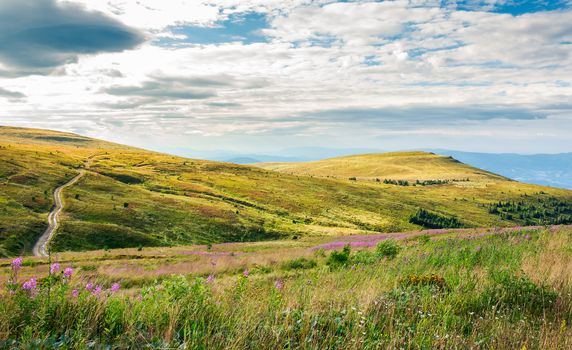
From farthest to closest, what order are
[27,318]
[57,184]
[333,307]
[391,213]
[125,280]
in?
[391,213], [57,184], [125,280], [333,307], [27,318]

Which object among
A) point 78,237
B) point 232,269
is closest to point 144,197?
point 78,237

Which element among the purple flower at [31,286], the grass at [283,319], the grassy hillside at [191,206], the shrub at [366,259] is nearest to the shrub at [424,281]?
the grass at [283,319]

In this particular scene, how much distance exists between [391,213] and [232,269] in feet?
398

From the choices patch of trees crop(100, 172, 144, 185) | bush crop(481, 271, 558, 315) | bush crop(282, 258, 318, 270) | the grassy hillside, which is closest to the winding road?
the grassy hillside

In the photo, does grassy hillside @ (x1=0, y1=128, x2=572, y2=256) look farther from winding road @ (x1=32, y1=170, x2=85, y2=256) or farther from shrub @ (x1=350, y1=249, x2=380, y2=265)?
shrub @ (x1=350, y1=249, x2=380, y2=265)

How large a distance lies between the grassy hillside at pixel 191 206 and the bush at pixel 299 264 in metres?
45.6

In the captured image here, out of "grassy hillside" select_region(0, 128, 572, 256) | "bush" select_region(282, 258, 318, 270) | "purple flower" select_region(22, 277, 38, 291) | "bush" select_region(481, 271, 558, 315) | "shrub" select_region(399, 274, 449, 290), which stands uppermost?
"purple flower" select_region(22, 277, 38, 291)

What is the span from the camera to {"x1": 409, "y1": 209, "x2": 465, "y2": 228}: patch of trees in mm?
131375

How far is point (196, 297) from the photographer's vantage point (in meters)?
5.85

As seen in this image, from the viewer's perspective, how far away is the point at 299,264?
81.4 feet

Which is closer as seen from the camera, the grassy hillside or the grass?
the grass

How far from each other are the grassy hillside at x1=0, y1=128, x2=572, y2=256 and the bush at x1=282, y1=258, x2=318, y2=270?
45.6m

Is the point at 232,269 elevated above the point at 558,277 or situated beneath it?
situated beneath

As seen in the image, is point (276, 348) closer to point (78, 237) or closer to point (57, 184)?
point (78, 237)
